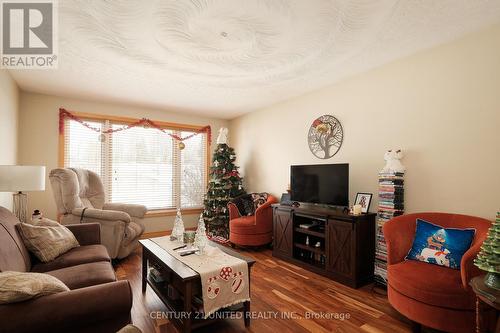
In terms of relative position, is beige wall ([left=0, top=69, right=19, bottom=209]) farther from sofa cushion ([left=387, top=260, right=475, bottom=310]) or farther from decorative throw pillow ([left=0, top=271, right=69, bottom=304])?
sofa cushion ([left=387, top=260, right=475, bottom=310])

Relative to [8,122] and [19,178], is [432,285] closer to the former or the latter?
[19,178]

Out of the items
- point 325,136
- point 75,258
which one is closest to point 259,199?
point 325,136

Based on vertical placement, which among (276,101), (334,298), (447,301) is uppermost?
(276,101)

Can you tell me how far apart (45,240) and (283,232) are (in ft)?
9.27

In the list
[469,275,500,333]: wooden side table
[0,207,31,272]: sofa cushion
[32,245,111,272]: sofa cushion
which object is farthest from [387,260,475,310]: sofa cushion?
[0,207,31,272]: sofa cushion

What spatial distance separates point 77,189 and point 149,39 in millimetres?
2376

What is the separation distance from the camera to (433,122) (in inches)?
109

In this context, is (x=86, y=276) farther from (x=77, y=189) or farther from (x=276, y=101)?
(x=276, y=101)

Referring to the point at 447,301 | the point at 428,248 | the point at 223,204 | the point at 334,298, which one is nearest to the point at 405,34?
the point at 428,248

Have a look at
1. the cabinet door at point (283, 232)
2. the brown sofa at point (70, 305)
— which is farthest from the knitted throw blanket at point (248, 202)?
the brown sofa at point (70, 305)

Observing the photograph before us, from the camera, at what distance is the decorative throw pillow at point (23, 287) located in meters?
1.19

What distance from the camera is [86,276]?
199 cm

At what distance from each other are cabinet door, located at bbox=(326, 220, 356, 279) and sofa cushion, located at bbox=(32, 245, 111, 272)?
2.46m

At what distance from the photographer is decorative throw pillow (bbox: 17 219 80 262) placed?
2260 mm
